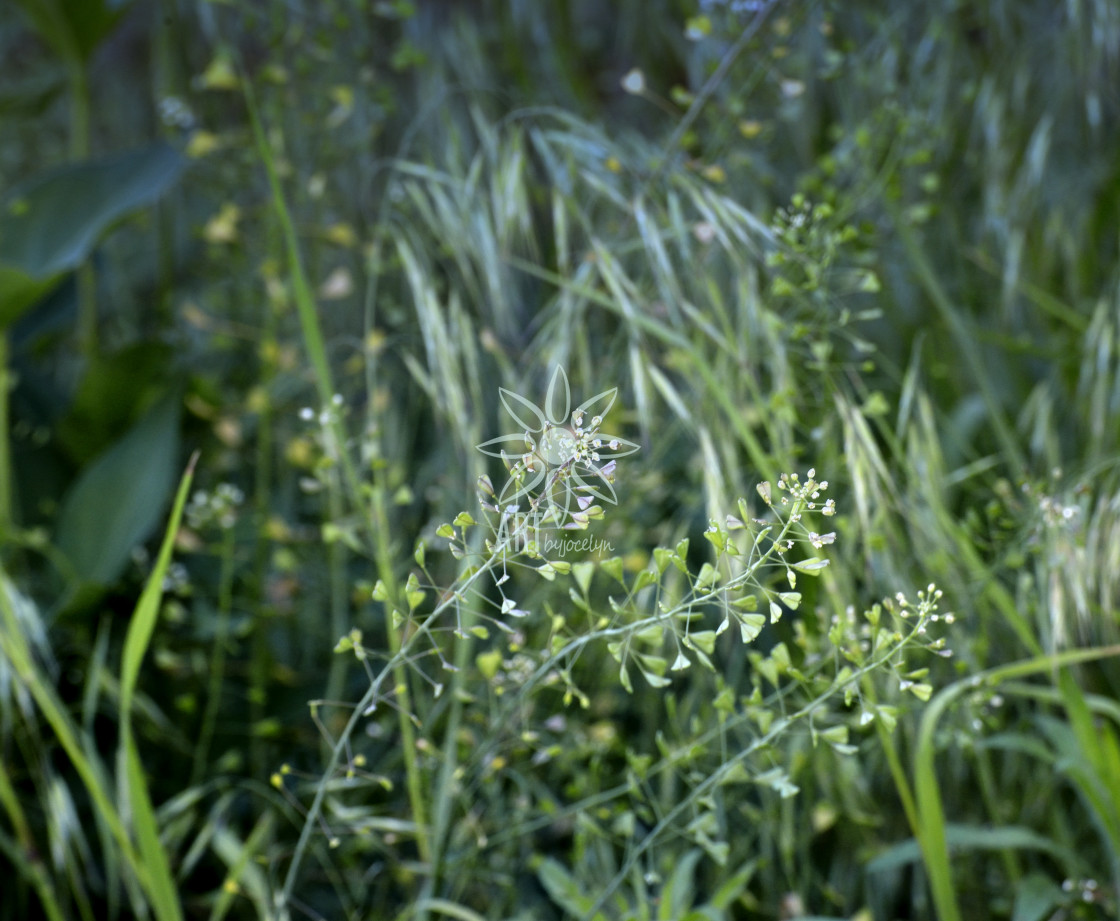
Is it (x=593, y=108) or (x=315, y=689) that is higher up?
(x=593, y=108)

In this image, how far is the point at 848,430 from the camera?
1.94 ft

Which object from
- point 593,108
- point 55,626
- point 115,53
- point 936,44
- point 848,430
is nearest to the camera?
point 848,430

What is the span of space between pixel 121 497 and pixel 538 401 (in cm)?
47

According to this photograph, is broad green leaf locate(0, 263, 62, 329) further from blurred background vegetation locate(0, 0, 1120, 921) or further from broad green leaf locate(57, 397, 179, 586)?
broad green leaf locate(57, 397, 179, 586)

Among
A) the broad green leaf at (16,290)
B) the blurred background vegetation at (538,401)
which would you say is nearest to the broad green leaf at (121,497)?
the blurred background vegetation at (538,401)

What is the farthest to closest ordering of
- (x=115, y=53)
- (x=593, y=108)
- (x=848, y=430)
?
(x=115, y=53) < (x=593, y=108) < (x=848, y=430)

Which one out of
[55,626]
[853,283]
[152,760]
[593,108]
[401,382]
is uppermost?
[593,108]

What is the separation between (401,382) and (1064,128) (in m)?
1.00

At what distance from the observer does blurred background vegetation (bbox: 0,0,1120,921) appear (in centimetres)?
64

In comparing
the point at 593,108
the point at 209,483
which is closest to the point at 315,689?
the point at 209,483

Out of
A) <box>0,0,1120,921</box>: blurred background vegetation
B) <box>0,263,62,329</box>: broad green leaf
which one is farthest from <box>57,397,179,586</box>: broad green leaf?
<box>0,263,62,329</box>: broad green leaf

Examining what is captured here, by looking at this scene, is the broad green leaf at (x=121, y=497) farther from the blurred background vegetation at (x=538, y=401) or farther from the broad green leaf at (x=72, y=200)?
the broad green leaf at (x=72, y=200)

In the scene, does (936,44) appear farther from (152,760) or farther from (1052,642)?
(152,760)

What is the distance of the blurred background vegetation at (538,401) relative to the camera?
2.09 feet
